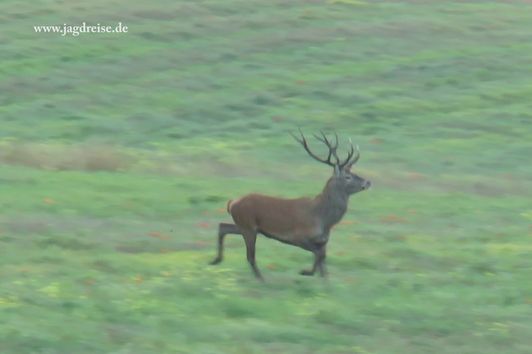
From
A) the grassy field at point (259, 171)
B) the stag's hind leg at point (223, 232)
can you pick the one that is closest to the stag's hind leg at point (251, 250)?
the grassy field at point (259, 171)

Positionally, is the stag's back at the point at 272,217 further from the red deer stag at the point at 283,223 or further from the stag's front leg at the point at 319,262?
the stag's front leg at the point at 319,262

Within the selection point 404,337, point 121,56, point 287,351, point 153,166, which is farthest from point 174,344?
point 121,56

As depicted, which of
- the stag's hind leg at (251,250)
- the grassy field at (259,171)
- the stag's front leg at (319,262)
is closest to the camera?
the grassy field at (259,171)

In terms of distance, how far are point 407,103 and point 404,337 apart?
77.7ft

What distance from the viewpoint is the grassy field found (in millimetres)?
13875

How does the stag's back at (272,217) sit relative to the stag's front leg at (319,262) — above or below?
above

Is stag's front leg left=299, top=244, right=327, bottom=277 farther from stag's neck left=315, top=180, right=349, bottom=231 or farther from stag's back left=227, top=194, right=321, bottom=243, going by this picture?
stag's neck left=315, top=180, right=349, bottom=231

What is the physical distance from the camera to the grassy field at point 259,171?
546 inches

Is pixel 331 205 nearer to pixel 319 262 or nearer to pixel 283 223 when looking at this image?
pixel 283 223

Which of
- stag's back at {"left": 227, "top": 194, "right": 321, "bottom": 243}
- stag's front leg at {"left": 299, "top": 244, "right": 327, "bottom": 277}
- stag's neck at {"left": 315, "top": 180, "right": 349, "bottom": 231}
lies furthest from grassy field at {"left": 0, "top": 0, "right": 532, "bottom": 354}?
stag's neck at {"left": 315, "top": 180, "right": 349, "bottom": 231}

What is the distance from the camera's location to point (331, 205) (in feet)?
54.6

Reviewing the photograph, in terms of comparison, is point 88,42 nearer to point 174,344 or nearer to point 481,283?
point 481,283

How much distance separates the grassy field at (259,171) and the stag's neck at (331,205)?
2.52 feet

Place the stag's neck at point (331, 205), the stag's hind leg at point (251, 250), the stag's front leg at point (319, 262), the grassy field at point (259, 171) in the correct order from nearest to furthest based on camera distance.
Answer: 1. the grassy field at point (259, 171)
2. the stag's hind leg at point (251, 250)
3. the stag's front leg at point (319, 262)
4. the stag's neck at point (331, 205)
